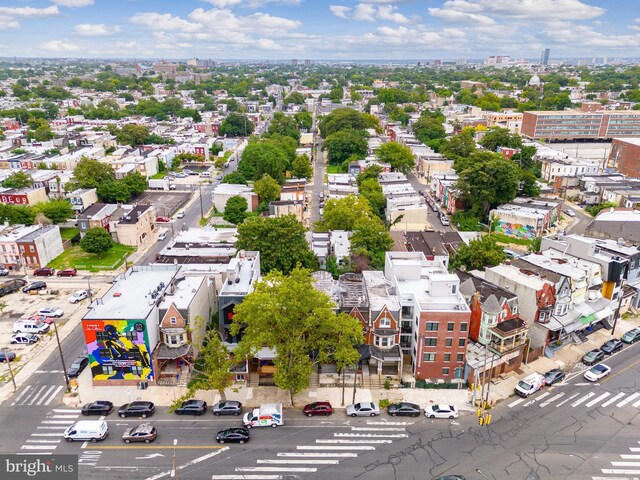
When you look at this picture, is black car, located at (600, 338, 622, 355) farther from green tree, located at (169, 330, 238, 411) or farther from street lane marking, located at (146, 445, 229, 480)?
street lane marking, located at (146, 445, 229, 480)

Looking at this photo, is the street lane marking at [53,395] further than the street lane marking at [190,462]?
Yes

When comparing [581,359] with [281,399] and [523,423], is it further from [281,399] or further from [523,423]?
[281,399]

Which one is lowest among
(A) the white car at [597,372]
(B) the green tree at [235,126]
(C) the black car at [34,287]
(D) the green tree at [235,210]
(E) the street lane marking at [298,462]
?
(E) the street lane marking at [298,462]

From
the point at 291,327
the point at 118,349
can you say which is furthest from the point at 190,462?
the point at 118,349

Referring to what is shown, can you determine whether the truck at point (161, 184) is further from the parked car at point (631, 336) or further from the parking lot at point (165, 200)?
the parked car at point (631, 336)

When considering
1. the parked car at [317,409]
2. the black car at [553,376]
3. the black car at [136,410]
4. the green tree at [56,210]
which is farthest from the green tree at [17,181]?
the black car at [553,376]

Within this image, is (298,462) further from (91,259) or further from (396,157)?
(396,157)

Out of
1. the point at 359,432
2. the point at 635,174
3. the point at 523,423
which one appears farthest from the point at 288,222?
the point at 635,174
